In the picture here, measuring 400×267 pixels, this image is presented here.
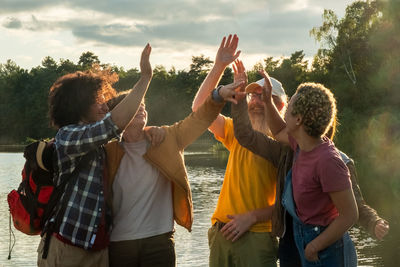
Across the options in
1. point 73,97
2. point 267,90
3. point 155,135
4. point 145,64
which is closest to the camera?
point 145,64

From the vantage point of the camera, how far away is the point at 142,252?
2891 mm

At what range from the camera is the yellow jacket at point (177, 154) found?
2902 mm

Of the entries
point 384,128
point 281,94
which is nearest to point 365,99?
point 384,128

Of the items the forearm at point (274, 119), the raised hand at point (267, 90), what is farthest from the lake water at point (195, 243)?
the raised hand at point (267, 90)

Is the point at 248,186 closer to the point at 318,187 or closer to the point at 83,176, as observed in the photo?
the point at 318,187

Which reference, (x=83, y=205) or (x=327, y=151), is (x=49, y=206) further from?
(x=327, y=151)

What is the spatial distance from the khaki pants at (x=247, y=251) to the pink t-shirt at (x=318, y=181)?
355mm

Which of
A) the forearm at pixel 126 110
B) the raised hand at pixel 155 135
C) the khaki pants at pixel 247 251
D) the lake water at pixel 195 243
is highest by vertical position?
the forearm at pixel 126 110

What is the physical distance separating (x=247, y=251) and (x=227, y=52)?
1.03m

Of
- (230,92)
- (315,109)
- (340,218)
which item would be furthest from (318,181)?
(230,92)

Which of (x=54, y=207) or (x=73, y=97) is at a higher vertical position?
(x=73, y=97)

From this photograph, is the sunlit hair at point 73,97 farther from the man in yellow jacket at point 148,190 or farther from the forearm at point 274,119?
the forearm at point 274,119

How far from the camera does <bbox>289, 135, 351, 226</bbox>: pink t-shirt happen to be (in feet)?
8.18

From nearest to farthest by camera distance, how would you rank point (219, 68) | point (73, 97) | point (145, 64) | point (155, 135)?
point (145, 64), point (73, 97), point (155, 135), point (219, 68)
